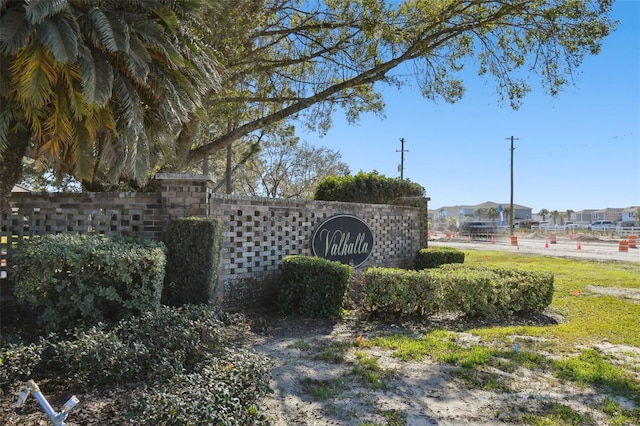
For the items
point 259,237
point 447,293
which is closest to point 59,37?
point 259,237

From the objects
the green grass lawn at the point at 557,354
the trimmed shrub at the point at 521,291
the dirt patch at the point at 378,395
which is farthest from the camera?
the trimmed shrub at the point at 521,291

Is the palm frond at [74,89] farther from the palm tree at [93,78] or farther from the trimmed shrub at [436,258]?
the trimmed shrub at [436,258]

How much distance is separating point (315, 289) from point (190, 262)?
1848 mm

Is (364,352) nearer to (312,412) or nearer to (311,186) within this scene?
(312,412)

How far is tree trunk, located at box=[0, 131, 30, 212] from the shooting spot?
5484mm

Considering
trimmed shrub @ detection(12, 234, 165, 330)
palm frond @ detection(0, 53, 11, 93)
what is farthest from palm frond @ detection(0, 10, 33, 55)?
trimmed shrub @ detection(12, 234, 165, 330)

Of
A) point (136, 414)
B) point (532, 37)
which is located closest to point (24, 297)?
point (136, 414)

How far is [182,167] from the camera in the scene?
11211 mm

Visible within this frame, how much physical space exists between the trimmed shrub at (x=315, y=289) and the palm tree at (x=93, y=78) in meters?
2.90

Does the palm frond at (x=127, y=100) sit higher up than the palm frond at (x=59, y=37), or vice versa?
the palm frond at (x=59, y=37)

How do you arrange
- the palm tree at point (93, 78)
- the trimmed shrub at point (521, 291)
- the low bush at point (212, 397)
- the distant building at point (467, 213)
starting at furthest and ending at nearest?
the distant building at point (467, 213) < the trimmed shrub at point (521, 291) < the palm tree at point (93, 78) < the low bush at point (212, 397)

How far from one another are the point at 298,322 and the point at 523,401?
10.3 ft

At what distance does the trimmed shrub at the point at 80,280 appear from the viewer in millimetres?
3908

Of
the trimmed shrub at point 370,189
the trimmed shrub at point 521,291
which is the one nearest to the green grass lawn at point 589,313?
the trimmed shrub at point 521,291
